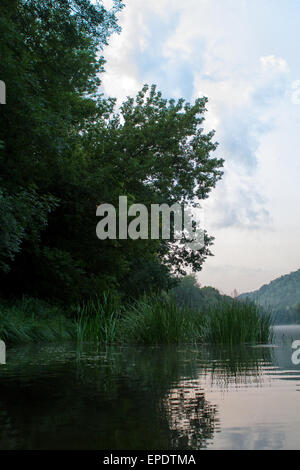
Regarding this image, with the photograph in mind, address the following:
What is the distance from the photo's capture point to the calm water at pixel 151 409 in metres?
1.61

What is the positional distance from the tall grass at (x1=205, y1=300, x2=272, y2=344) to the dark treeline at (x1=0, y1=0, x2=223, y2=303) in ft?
13.3

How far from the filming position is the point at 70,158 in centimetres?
1612

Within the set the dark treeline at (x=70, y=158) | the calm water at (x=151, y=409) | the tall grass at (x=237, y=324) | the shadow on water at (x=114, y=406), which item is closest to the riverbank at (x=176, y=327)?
the tall grass at (x=237, y=324)

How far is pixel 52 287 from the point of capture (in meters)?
14.9

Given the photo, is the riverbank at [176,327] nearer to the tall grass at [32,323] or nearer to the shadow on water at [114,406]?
the tall grass at [32,323]

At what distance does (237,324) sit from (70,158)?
391 inches

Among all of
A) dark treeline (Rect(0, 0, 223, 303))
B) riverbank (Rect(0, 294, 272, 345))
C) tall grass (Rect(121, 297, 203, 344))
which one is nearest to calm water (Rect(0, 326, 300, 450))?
riverbank (Rect(0, 294, 272, 345))

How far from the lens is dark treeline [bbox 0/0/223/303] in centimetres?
1084

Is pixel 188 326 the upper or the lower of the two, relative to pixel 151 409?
upper

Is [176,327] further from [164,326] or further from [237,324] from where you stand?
[237,324]

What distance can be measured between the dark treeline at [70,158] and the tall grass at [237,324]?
13.3 feet

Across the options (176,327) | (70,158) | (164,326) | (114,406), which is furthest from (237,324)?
(70,158)

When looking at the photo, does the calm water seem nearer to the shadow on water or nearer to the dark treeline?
the shadow on water
